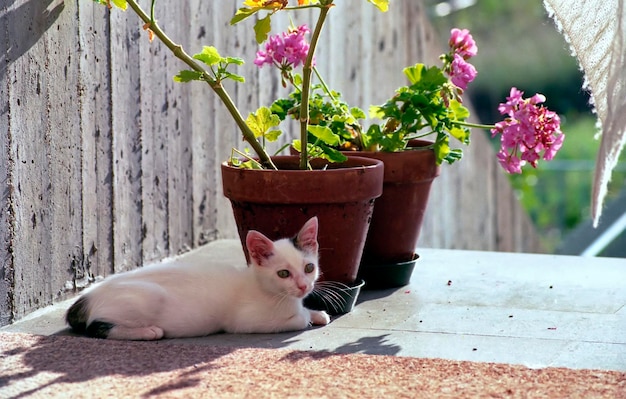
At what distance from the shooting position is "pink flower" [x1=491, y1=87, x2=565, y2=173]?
2793 mm

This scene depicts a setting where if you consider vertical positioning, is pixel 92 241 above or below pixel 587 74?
below

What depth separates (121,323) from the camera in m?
2.34

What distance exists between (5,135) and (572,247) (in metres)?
4.03

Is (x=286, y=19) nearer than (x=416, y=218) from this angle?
No

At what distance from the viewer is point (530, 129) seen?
2.79 metres

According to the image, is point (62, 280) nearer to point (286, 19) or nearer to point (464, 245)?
point (286, 19)

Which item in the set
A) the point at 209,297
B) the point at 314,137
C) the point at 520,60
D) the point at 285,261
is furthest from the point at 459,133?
the point at 520,60

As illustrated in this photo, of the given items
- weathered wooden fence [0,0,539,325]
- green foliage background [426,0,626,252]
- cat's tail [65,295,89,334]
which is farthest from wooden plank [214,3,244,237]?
green foliage background [426,0,626,252]

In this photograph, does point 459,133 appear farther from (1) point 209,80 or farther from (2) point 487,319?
(1) point 209,80

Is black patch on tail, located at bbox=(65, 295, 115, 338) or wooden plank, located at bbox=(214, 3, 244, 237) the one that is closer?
black patch on tail, located at bbox=(65, 295, 115, 338)

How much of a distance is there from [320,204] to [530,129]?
713mm

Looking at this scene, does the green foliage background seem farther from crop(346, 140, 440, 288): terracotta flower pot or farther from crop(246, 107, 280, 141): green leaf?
crop(246, 107, 280, 141): green leaf

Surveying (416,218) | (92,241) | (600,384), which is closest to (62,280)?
(92,241)

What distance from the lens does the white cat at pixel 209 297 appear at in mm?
2342
